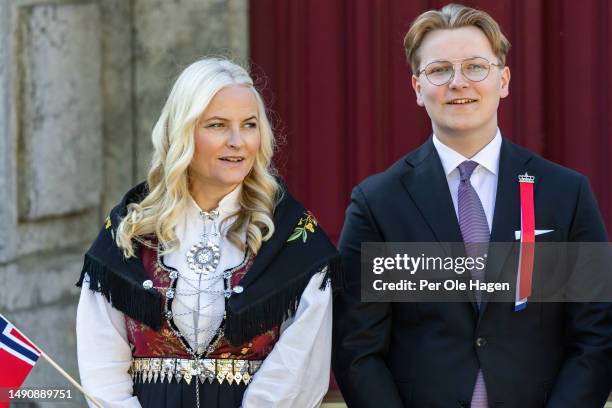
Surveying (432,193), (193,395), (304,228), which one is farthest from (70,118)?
(432,193)

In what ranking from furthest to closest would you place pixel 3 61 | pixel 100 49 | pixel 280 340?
1. pixel 100 49
2. pixel 3 61
3. pixel 280 340

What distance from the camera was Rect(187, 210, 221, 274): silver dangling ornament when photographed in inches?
159

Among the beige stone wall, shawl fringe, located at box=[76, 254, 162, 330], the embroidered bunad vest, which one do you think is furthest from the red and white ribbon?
the beige stone wall

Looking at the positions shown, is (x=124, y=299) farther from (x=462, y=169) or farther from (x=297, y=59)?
(x=297, y=59)

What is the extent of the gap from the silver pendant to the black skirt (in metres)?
0.33

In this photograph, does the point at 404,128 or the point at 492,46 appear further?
the point at 404,128

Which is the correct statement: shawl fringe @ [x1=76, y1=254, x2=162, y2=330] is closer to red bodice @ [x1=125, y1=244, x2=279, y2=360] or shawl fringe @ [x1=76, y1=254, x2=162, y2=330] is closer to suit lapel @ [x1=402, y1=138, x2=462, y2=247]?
red bodice @ [x1=125, y1=244, x2=279, y2=360]

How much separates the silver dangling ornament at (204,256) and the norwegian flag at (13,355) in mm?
533

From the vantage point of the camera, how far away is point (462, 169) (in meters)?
4.04

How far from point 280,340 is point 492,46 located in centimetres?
106

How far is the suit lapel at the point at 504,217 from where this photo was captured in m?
3.94

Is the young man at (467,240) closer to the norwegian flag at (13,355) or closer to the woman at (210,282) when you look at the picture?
the woman at (210,282)

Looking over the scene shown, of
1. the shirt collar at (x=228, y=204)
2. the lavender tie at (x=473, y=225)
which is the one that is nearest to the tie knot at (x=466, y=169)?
the lavender tie at (x=473, y=225)

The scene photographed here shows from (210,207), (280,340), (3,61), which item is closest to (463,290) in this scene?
(280,340)
